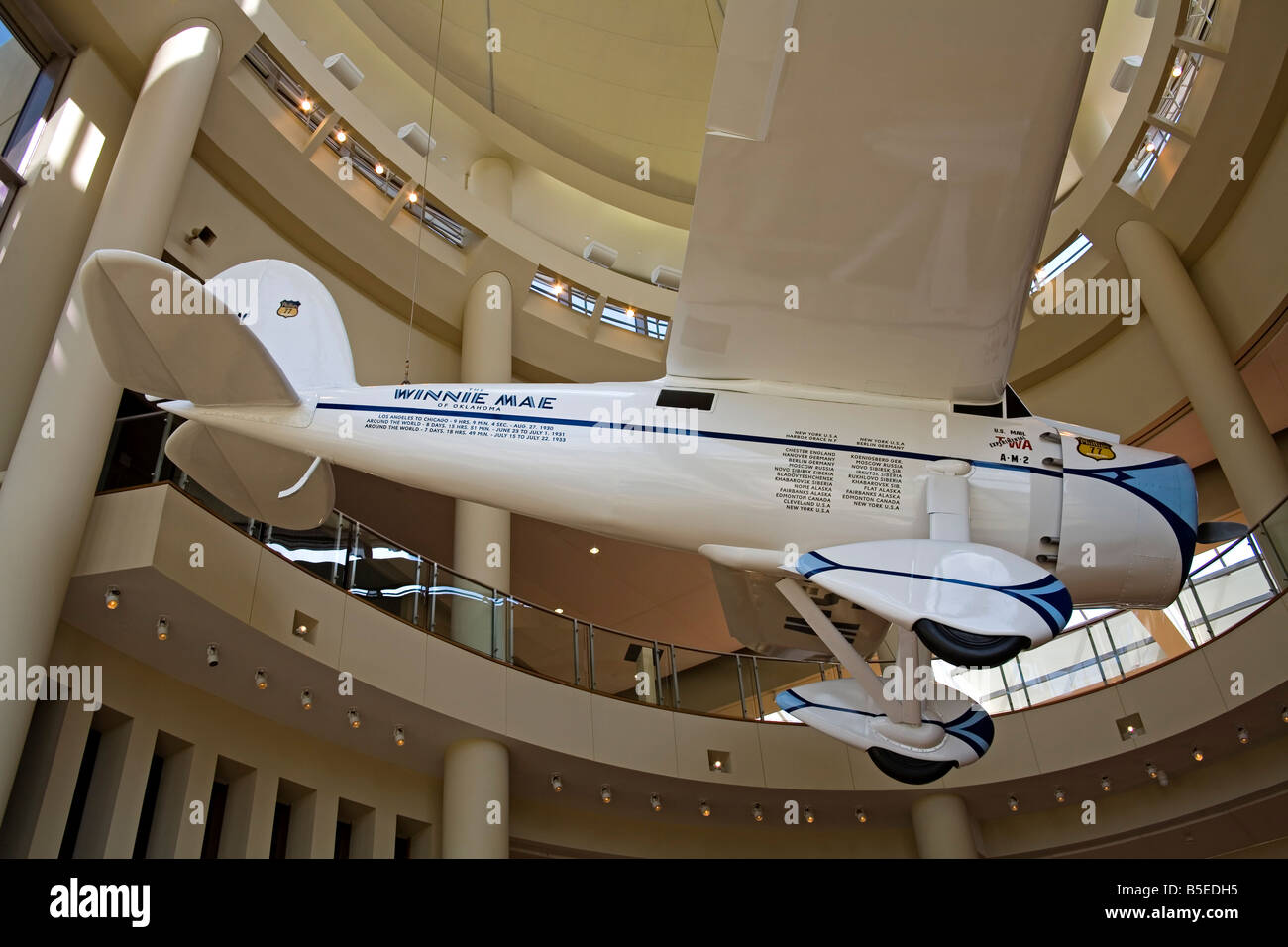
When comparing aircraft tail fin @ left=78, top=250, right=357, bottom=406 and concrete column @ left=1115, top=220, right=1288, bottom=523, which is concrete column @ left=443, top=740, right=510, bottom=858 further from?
concrete column @ left=1115, top=220, right=1288, bottom=523

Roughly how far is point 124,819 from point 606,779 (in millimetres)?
4370

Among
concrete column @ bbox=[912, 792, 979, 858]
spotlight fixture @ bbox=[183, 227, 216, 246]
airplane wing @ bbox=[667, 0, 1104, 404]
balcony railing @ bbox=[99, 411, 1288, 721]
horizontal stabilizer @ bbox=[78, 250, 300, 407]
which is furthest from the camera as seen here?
concrete column @ bbox=[912, 792, 979, 858]

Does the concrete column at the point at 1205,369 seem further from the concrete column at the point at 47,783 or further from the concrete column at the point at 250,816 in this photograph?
the concrete column at the point at 47,783

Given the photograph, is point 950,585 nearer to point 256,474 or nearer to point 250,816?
point 256,474

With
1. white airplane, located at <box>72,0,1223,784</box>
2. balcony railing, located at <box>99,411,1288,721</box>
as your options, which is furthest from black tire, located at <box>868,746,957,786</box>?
balcony railing, located at <box>99,411,1288,721</box>

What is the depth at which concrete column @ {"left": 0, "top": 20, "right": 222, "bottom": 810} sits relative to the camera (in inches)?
243

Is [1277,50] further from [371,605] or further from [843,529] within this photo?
[371,605]

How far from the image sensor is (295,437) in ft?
16.2

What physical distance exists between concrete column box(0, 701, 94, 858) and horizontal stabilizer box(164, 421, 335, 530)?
9.80 feet

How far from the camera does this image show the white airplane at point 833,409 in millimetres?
4094

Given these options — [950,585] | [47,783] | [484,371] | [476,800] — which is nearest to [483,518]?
[484,371]

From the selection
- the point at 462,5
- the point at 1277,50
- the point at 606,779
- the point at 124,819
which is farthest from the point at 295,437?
the point at 462,5

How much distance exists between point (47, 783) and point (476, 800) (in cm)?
337

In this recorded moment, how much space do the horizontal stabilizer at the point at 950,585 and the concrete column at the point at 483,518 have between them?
5.35 m
